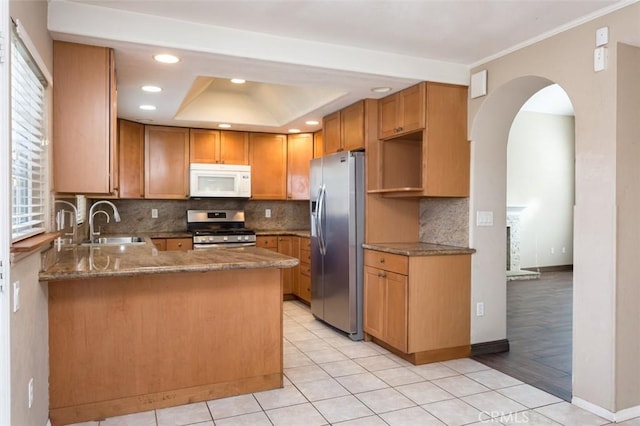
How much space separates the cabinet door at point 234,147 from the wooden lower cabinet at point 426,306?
2902 mm

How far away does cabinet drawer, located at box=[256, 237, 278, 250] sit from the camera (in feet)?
19.2

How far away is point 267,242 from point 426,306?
9.18 feet

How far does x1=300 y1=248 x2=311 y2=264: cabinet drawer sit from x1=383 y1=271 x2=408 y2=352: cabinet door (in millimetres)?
1840

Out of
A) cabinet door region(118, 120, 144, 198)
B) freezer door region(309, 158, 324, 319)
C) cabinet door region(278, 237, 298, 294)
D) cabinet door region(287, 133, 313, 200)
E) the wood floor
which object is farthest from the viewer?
cabinet door region(287, 133, 313, 200)

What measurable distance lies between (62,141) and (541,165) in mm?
8193

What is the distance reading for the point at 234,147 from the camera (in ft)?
19.6

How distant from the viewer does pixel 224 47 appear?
2986mm

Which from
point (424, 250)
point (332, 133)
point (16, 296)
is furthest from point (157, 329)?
point (332, 133)

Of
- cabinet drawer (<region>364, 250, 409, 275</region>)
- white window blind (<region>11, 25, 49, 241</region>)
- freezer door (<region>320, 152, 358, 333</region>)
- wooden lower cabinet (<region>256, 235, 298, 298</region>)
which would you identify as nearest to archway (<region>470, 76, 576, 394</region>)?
cabinet drawer (<region>364, 250, 409, 275</region>)

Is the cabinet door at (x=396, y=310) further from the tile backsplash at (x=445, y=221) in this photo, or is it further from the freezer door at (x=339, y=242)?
the tile backsplash at (x=445, y=221)

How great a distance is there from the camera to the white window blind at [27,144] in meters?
1.85

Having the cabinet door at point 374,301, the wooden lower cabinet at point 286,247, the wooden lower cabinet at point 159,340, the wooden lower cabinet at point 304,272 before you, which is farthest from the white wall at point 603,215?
the wooden lower cabinet at point 286,247

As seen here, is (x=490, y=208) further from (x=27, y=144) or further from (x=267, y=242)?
(x=27, y=144)

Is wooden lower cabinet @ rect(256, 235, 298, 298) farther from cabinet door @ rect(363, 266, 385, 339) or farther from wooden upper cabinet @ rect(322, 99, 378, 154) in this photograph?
cabinet door @ rect(363, 266, 385, 339)
